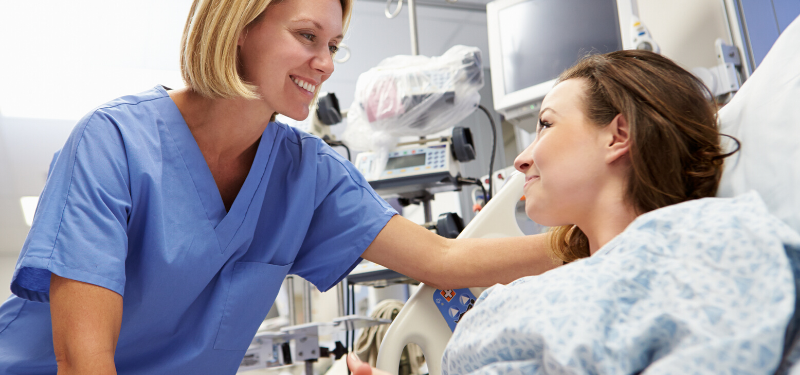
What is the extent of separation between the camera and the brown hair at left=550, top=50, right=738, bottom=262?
771 mm

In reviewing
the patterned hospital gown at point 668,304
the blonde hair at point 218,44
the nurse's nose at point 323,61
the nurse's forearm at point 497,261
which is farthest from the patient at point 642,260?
the blonde hair at point 218,44

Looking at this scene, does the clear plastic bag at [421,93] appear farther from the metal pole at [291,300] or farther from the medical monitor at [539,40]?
the metal pole at [291,300]

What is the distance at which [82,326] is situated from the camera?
79 cm

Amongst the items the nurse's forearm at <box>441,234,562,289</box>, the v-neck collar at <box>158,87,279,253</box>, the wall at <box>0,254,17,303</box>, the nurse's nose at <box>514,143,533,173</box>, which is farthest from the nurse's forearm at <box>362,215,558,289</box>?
the wall at <box>0,254,17,303</box>

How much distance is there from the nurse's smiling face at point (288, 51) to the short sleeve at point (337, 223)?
0.56 feet

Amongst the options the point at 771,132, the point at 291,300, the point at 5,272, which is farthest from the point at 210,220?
the point at 5,272

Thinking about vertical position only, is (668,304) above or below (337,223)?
below

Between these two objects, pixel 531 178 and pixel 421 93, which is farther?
pixel 421 93

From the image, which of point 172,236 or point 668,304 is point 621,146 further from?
point 172,236

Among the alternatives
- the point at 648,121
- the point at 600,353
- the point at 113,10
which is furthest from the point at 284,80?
the point at 113,10

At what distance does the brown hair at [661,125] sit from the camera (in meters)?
0.77

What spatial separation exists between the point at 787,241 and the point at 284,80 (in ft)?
2.82

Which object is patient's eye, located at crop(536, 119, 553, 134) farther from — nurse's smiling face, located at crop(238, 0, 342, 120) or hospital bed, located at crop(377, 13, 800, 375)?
nurse's smiling face, located at crop(238, 0, 342, 120)

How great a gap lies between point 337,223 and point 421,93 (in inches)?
34.1
